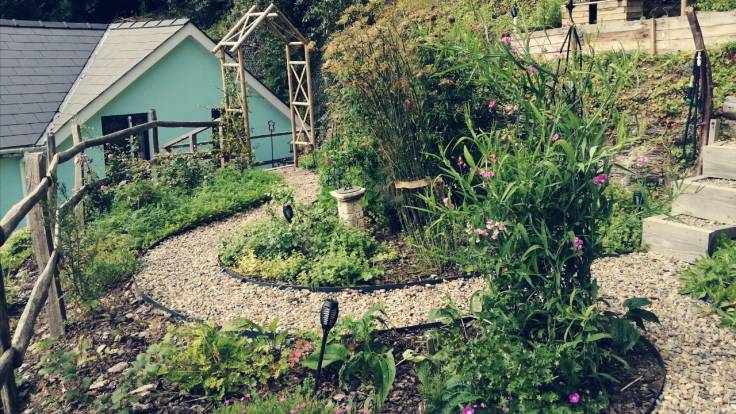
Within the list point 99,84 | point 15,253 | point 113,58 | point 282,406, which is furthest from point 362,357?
point 113,58

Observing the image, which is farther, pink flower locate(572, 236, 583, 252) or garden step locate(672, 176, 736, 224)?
garden step locate(672, 176, 736, 224)

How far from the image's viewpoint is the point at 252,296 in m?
5.51

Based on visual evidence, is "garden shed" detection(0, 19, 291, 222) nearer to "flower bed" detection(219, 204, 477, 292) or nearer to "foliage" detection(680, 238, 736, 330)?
"flower bed" detection(219, 204, 477, 292)

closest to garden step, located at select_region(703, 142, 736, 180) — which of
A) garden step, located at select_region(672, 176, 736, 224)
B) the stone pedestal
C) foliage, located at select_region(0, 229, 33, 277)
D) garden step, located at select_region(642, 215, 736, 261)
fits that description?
garden step, located at select_region(672, 176, 736, 224)

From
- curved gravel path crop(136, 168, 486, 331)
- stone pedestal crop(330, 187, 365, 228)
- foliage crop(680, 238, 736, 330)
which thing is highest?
stone pedestal crop(330, 187, 365, 228)

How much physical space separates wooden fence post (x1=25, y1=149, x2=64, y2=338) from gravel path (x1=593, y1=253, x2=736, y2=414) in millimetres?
4119

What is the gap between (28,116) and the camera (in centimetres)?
1282

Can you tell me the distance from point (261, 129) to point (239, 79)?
14.0 feet

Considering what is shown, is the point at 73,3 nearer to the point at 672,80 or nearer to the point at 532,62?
the point at 672,80

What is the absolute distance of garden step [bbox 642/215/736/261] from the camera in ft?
17.0

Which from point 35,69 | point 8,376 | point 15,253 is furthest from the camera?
point 35,69

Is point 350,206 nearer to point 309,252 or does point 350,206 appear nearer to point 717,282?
point 309,252

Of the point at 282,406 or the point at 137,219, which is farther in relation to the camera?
the point at 137,219

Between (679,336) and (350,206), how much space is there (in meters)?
3.30
